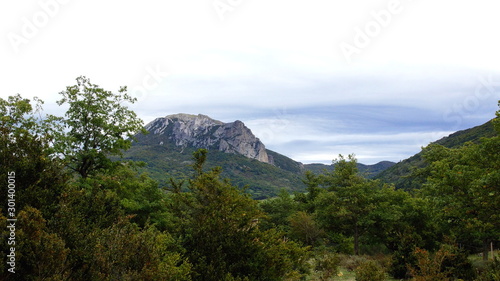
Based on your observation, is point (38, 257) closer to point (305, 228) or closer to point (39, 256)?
point (39, 256)

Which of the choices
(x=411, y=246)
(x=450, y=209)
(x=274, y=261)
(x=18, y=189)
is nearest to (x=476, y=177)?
(x=450, y=209)

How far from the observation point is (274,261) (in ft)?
36.7

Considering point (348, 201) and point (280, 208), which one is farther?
point (280, 208)

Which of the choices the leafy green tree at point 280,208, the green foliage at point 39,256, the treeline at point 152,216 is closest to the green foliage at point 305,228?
the treeline at point 152,216

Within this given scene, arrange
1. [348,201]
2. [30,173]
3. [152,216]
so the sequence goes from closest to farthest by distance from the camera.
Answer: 1. [30,173]
2. [152,216]
3. [348,201]

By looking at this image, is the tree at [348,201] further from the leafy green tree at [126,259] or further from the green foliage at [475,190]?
the leafy green tree at [126,259]

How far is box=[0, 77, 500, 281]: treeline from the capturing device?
22.8ft

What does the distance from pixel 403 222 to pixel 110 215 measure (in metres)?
26.6

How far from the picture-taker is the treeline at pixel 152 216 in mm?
6938

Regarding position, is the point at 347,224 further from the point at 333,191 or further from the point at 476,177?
the point at 476,177

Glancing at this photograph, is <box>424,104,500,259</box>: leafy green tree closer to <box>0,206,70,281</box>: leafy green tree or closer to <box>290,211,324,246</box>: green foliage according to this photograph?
<box>290,211,324,246</box>: green foliage

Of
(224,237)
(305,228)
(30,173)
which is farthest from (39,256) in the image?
(305,228)

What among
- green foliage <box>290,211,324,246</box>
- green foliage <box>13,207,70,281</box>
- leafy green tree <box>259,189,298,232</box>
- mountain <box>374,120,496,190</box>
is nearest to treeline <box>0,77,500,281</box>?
green foliage <box>13,207,70,281</box>

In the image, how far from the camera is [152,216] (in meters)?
22.2
